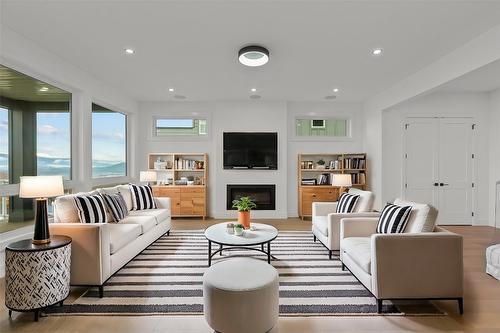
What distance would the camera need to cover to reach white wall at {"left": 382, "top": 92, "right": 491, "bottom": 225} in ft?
17.4

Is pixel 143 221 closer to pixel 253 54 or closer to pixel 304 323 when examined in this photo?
pixel 304 323

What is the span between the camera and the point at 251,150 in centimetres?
600

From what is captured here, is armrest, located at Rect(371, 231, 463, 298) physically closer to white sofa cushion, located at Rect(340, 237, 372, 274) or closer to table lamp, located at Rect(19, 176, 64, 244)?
white sofa cushion, located at Rect(340, 237, 372, 274)

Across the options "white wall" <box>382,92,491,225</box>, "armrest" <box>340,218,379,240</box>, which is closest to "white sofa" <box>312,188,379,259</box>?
"armrest" <box>340,218,379,240</box>

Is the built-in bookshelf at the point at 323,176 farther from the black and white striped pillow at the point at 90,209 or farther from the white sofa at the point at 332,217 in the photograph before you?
the black and white striped pillow at the point at 90,209

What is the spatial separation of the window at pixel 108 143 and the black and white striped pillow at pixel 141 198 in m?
0.97

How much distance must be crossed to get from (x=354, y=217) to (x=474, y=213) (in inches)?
152

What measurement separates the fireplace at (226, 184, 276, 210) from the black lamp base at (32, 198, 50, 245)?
3.95m

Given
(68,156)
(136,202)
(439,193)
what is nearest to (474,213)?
(439,193)

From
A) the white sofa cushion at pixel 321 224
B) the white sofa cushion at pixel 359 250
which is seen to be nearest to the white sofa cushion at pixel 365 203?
the white sofa cushion at pixel 321 224

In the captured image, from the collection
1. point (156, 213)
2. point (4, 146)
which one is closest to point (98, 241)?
point (156, 213)

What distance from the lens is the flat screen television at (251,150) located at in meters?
5.99

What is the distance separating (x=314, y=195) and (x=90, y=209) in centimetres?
438

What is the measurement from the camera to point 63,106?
411cm
